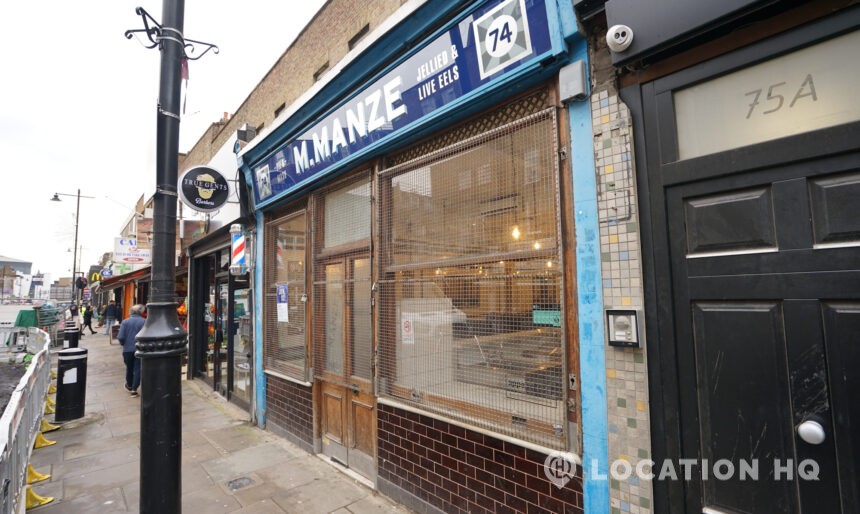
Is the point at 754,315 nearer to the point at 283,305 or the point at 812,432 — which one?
the point at 812,432

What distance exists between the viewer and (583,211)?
265 centimetres

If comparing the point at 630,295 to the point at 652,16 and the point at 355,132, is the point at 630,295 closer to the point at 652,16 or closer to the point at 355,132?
the point at 652,16

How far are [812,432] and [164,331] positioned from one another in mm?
3668

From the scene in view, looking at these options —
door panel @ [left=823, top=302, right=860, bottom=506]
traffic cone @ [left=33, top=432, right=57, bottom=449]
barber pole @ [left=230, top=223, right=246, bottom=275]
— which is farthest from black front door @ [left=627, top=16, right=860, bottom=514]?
traffic cone @ [left=33, top=432, right=57, bottom=449]

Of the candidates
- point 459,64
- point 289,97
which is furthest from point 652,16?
point 289,97

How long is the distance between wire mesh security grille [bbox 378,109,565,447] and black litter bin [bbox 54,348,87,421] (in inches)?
242

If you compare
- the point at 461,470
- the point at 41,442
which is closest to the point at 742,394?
the point at 461,470

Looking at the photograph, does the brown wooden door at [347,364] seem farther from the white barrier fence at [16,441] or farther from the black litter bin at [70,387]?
the black litter bin at [70,387]

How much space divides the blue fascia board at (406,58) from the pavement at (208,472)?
3.05 m

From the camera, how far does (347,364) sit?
495 cm

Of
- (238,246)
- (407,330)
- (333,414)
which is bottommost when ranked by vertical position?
(333,414)

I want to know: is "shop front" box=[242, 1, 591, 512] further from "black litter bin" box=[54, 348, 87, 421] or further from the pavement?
"black litter bin" box=[54, 348, 87, 421]

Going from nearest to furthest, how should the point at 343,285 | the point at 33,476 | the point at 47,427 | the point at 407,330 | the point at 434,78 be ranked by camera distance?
1. the point at 434,78
2. the point at 407,330
3. the point at 33,476
4. the point at 343,285
5. the point at 47,427

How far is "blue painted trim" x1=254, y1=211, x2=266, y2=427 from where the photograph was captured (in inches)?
262
